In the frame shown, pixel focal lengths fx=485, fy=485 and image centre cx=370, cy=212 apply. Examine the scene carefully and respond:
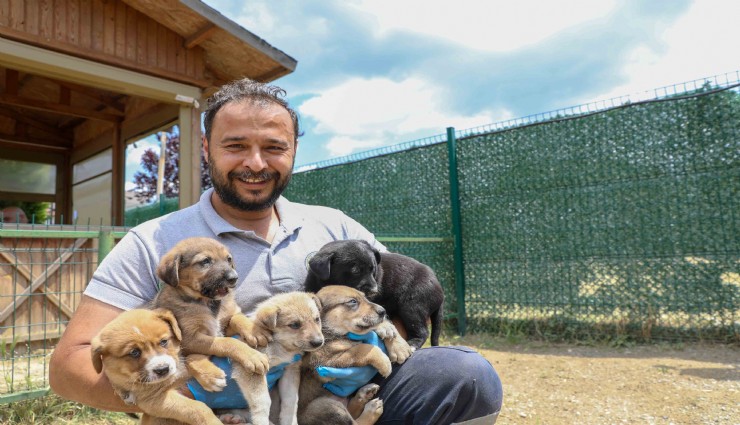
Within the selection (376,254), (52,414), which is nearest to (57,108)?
(52,414)

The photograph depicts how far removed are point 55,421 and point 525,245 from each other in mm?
6103

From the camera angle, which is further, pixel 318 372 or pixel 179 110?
pixel 179 110

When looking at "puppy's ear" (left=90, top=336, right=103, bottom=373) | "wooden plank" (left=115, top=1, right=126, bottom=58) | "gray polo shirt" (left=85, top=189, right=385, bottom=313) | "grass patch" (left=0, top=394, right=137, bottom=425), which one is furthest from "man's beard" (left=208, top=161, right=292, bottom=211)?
"wooden plank" (left=115, top=1, right=126, bottom=58)

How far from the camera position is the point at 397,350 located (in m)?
2.72

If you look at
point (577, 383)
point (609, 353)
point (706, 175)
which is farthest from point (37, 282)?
point (706, 175)

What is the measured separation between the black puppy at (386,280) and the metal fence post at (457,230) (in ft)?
14.1

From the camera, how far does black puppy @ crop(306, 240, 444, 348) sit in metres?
2.94

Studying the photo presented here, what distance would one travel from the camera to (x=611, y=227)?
261 inches

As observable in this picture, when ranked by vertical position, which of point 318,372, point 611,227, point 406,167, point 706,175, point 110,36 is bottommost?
point 318,372

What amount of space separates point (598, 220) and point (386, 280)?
4541 millimetres

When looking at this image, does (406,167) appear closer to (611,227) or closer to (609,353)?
(611,227)

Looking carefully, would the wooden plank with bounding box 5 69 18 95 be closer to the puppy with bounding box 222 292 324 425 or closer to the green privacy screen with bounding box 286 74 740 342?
the green privacy screen with bounding box 286 74 740 342

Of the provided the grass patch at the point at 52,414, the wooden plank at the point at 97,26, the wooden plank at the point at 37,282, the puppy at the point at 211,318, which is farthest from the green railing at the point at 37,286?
the puppy at the point at 211,318

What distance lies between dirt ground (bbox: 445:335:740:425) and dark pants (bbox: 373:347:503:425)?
215 centimetres
